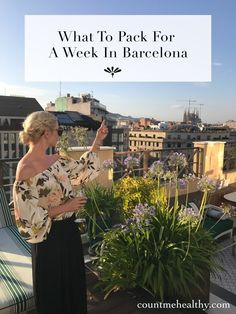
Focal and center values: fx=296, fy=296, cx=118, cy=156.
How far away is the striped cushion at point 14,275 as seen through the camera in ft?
5.52

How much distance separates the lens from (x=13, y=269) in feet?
6.68

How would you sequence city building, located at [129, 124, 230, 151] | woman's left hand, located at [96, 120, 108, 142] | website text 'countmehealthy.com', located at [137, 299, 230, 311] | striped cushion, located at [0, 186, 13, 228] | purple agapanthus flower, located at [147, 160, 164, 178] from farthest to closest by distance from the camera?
city building, located at [129, 124, 230, 151] < striped cushion, located at [0, 186, 13, 228] < purple agapanthus flower, located at [147, 160, 164, 178] < woman's left hand, located at [96, 120, 108, 142] < website text 'countmehealthy.com', located at [137, 299, 230, 311]

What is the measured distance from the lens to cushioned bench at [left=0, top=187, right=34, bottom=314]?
5.54ft

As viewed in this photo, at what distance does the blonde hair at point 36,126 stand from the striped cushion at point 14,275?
2.93 ft

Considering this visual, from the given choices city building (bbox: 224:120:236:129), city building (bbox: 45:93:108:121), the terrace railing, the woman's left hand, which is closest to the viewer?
the woman's left hand

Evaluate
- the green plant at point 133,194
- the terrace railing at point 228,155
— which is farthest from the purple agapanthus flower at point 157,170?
the terrace railing at point 228,155

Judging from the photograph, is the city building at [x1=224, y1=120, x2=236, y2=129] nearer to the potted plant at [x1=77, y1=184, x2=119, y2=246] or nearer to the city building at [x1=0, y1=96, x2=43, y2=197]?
the city building at [x1=0, y1=96, x2=43, y2=197]

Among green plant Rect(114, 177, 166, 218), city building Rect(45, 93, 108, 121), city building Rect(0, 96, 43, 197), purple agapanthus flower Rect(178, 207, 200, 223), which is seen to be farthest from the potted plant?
city building Rect(45, 93, 108, 121)

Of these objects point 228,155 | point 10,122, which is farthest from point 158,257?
point 10,122

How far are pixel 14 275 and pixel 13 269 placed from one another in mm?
98

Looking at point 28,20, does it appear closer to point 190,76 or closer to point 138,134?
point 190,76

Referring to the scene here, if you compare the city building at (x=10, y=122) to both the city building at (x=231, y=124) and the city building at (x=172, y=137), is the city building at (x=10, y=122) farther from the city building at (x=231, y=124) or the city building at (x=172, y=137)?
the city building at (x=231, y=124)

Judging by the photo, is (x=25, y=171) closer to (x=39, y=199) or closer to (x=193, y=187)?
(x=39, y=199)

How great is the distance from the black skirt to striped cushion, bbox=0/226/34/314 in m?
0.13
